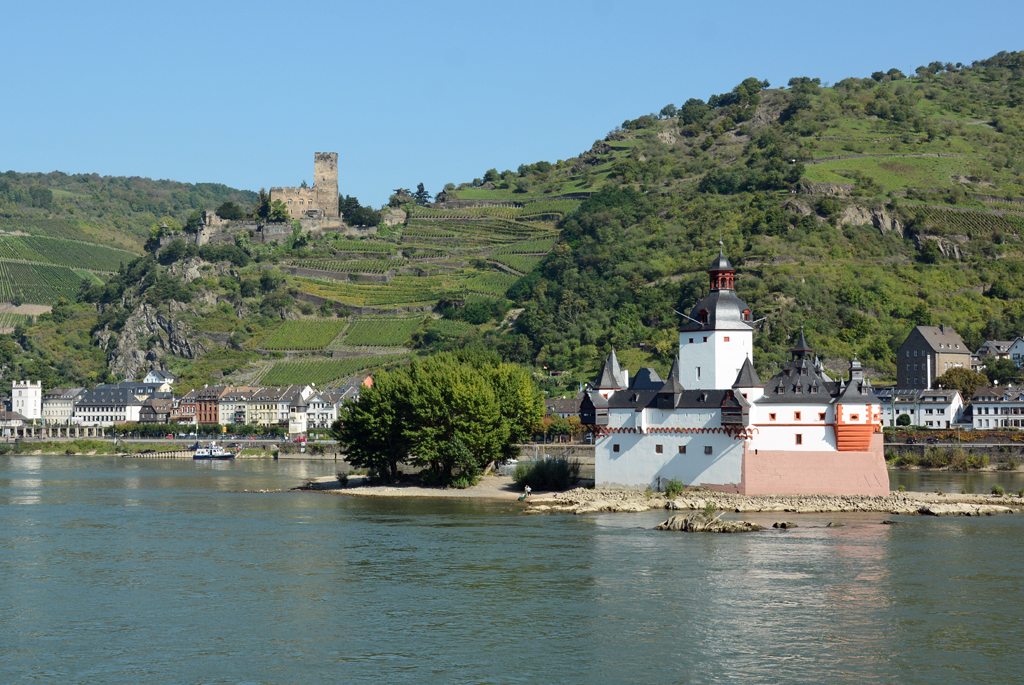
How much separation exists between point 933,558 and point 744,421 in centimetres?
1348

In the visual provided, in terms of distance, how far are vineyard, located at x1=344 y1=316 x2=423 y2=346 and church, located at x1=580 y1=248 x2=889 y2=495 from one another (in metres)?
91.3

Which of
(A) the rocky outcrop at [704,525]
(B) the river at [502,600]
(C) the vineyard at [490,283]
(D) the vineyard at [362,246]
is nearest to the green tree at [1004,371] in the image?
(B) the river at [502,600]

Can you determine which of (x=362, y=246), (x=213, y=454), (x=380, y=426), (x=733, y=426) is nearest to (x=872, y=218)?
(x=213, y=454)

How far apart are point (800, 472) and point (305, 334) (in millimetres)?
108795

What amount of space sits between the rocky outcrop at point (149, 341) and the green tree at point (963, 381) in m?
96.6

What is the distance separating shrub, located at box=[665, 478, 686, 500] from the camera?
5391 cm

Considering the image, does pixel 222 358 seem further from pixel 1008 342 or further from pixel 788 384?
pixel 788 384

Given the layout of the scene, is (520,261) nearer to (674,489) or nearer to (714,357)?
(714,357)

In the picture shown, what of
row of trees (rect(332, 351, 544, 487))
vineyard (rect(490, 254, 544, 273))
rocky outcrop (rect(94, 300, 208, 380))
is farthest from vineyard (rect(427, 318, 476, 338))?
row of trees (rect(332, 351, 544, 487))

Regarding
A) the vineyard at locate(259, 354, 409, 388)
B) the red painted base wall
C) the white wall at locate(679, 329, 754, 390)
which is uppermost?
the vineyard at locate(259, 354, 409, 388)

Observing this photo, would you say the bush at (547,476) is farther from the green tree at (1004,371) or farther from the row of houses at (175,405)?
the row of houses at (175,405)

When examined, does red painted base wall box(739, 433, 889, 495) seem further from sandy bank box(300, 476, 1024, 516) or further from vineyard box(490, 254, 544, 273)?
vineyard box(490, 254, 544, 273)

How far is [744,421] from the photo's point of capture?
52.2m

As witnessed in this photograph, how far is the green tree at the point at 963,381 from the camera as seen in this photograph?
4072 inches
